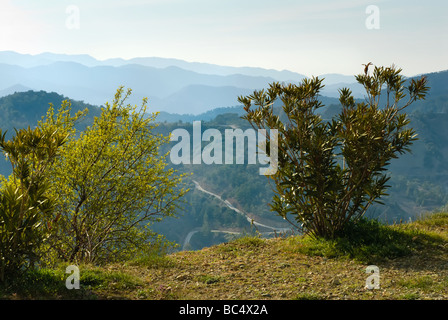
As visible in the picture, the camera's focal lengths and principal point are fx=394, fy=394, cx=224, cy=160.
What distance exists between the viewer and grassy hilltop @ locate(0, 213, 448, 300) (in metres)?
6.08

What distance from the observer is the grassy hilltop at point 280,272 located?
6077 mm

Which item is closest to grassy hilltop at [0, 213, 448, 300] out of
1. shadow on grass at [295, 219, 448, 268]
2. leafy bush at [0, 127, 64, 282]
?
shadow on grass at [295, 219, 448, 268]

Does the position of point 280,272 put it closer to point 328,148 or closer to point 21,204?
point 328,148

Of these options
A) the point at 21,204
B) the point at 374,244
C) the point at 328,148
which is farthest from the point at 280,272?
the point at 21,204

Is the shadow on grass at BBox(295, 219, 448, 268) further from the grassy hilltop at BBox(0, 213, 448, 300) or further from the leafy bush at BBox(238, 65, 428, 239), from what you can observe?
the leafy bush at BBox(238, 65, 428, 239)

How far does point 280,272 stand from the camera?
7.34 m

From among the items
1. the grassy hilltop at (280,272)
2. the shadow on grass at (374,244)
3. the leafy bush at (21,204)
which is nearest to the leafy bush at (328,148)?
the shadow on grass at (374,244)

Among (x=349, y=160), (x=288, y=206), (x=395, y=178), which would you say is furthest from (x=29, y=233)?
(x=395, y=178)

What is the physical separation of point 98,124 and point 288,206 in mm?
5777

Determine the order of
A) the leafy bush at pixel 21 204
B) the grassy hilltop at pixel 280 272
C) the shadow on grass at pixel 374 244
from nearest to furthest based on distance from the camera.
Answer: the leafy bush at pixel 21 204, the grassy hilltop at pixel 280 272, the shadow on grass at pixel 374 244

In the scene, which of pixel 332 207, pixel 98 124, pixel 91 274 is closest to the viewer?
pixel 91 274

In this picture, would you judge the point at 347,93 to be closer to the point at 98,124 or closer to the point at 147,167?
the point at 147,167

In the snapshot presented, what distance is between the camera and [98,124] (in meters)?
11.1

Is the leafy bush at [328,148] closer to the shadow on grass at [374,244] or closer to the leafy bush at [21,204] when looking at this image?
the shadow on grass at [374,244]
